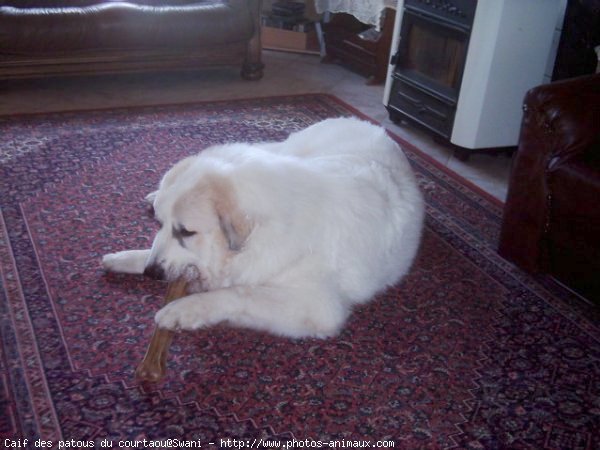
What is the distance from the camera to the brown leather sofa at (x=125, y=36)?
4.20 metres

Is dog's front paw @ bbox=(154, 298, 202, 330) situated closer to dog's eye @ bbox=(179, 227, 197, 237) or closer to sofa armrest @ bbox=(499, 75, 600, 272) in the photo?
dog's eye @ bbox=(179, 227, 197, 237)

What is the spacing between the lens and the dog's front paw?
1.98m

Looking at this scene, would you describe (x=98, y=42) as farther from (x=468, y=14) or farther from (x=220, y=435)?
(x=220, y=435)

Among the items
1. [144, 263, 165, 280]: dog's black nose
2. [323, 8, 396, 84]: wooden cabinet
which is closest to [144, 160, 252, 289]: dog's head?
[144, 263, 165, 280]: dog's black nose

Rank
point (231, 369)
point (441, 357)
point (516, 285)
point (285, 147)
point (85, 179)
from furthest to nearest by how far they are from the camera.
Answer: point (85, 179) < point (285, 147) < point (516, 285) < point (441, 357) < point (231, 369)

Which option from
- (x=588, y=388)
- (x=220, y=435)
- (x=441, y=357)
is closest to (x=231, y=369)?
(x=220, y=435)

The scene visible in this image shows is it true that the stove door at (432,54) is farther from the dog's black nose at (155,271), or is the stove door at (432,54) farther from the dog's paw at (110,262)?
the dog's black nose at (155,271)

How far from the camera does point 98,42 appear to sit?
14.4 feet

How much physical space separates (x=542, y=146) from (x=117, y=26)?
3.11 m

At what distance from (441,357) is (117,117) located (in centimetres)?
280

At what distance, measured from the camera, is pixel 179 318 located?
1988 mm

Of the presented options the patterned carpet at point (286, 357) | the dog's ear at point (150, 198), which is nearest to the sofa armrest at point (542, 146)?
the patterned carpet at point (286, 357)

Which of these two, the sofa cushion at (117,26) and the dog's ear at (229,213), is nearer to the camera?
the dog's ear at (229,213)

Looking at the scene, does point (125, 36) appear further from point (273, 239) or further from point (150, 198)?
point (273, 239)
